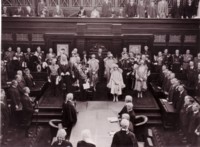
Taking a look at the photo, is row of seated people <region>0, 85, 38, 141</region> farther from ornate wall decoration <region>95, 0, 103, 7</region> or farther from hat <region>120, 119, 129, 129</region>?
ornate wall decoration <region>95, 0, 103, 7</region>

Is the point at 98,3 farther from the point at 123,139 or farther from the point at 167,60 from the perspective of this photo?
the point at 123,139

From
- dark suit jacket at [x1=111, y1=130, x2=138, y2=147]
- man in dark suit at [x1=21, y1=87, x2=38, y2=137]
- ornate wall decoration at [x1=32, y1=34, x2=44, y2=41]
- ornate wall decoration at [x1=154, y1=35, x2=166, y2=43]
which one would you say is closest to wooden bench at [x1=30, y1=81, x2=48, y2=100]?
man in dark suit at [x1=21, y1=87, x2=38, y2=137]

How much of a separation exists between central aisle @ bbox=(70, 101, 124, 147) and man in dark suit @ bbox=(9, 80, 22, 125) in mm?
1919

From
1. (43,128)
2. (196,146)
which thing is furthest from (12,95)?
(196,146)

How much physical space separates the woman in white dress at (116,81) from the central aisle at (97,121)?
0.43 m

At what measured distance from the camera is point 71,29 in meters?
17.8

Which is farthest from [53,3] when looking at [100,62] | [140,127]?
[140,127]

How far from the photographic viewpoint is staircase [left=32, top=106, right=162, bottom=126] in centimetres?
1250

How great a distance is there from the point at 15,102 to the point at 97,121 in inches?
106

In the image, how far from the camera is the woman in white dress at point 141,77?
1359cm

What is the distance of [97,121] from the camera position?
37.4ft

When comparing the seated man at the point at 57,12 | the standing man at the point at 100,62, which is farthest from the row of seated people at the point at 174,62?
the seated man at the point at 57,12

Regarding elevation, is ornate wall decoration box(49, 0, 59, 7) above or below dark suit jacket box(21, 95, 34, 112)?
above

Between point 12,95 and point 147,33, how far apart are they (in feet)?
26.4
